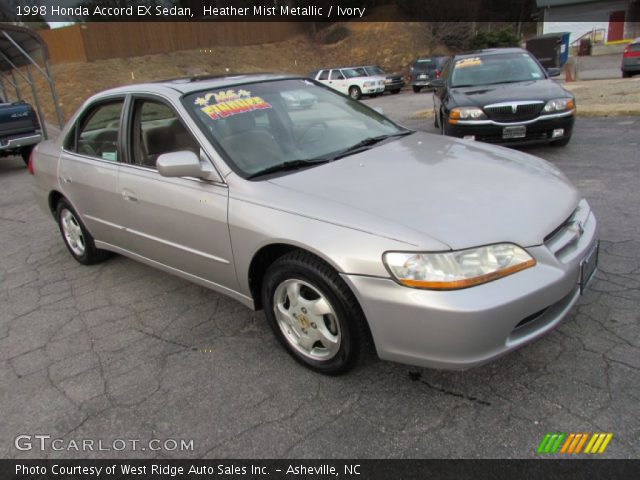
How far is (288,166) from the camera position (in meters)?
2.90

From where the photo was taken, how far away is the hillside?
27000 mm

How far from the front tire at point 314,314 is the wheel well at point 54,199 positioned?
277 cm

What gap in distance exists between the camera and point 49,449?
238cm

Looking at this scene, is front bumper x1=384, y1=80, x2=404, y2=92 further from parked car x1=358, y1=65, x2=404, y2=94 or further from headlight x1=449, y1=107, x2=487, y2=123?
headlight x1=449, y1=107, x2=487, y2=123

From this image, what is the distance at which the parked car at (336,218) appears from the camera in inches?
84.3

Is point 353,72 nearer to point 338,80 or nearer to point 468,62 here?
point 338,80

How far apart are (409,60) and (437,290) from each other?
36848 millimetres

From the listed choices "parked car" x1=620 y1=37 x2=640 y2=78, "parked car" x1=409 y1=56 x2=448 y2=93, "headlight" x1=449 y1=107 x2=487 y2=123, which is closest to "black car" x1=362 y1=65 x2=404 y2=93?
"parked car" x1=409 y1=56 x2=448 y2=93

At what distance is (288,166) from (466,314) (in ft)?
4.54

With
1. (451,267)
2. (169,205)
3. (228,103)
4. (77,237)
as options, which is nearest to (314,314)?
(451,267)

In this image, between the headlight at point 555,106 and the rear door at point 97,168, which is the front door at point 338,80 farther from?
the rear door at point 97,168

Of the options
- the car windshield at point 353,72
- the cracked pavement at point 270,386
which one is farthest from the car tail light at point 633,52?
the cracked pavement at point 270,386

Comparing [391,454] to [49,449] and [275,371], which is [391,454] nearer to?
[275,371]
